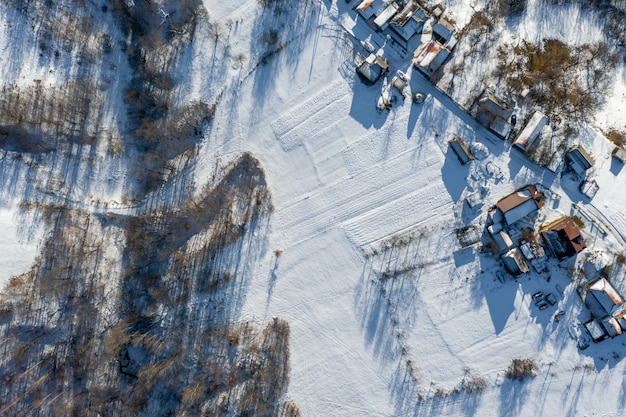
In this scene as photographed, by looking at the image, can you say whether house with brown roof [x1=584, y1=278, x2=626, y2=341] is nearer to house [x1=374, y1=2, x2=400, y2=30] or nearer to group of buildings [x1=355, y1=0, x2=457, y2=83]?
group of buildings [x1=355, y1=0, x2=457, y2=83]

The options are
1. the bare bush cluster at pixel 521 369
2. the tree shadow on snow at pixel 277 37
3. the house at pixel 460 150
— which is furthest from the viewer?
the tree shadow on snow at pixel 277 37

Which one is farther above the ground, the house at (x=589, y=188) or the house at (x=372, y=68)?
the house at (x=372, y=68)

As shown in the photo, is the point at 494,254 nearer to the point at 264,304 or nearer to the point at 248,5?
the point at 264,304

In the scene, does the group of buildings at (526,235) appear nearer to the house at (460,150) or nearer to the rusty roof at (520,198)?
the rusty roof at (520,198)

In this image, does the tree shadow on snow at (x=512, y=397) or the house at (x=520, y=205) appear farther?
the tree shadow on snow at (x=512, y=397)

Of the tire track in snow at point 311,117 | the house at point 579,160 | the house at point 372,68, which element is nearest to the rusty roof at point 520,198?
the house at point 579,160
